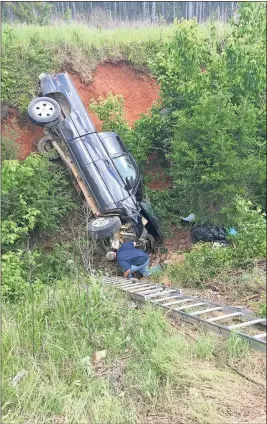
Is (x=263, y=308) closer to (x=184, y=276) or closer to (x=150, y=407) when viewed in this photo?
(x=150, y=407)

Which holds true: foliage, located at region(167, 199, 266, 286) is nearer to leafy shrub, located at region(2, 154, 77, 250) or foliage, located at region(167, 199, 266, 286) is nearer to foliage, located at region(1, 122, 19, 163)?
leafy shrub, located at region(2, 154, 77, 250)

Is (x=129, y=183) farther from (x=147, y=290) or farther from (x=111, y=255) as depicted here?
(x=147, y=290)

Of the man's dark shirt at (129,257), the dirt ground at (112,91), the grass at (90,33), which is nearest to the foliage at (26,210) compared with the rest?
the man's dark shirt at (129,257)

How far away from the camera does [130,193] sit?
852 centimetres

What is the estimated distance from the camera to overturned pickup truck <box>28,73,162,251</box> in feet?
27.0

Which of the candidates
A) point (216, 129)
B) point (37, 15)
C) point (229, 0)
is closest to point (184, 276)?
point (216, 129)

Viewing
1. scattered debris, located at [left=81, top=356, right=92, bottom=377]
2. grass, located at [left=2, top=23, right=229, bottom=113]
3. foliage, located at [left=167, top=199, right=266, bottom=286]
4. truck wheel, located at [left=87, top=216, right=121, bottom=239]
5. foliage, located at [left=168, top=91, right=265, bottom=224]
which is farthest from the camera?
grass, located at [left=2, top=23, right=229, bottom=113]

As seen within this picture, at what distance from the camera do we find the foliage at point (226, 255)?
5359mm

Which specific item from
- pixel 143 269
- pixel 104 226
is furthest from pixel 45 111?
pixel 143 269

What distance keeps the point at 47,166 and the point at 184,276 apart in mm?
3496

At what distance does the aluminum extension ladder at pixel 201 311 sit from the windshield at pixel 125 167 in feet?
7.95

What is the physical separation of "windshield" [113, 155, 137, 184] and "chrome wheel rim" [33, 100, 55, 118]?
1386 millimetres

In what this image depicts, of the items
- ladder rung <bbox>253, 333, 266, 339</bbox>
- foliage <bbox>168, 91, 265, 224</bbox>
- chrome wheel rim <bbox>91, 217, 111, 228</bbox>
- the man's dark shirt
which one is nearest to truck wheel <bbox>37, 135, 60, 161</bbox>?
chrome wheel rim <bbox>91, 217, 111, 228</bbox>

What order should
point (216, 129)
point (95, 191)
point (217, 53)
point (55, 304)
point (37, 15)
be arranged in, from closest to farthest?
1. point (55, 304)
2. point (216, 129)
3. point (217, 53)
4. point (95, 191)
5. point (37, 15)
